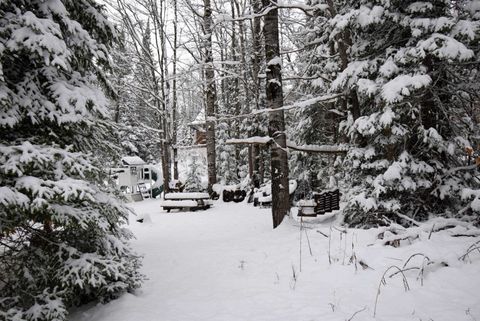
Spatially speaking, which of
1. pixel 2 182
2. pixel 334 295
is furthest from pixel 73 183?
pixel 334 295

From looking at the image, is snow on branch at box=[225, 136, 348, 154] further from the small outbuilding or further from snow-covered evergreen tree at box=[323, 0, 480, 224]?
the small outbuilding

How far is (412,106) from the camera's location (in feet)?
22.6

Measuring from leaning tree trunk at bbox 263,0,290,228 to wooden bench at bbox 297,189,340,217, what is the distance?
1534mm

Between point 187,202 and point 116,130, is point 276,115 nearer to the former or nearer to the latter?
point 116,130

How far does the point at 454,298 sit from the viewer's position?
4.13 m

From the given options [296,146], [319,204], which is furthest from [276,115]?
[319,204]

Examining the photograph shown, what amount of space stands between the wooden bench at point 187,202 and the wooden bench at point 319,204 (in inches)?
220

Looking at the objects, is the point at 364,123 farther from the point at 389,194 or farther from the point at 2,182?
the point at 2,182

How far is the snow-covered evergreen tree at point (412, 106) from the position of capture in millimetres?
6430

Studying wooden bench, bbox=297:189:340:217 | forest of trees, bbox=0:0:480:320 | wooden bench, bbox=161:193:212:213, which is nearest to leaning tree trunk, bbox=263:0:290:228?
forest of trees, bbox=0:0:480:320

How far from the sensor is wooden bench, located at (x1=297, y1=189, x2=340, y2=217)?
1034 centimetres

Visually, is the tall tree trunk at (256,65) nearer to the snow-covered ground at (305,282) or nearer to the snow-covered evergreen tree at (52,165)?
the snow-covered ground at (305,282)

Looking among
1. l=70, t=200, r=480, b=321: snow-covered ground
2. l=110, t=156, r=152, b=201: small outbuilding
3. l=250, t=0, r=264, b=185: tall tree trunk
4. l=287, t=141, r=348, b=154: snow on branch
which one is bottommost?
l=70, t=200, r=480, b=321: snow-covered ground

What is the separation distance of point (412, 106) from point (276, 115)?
323 cm
